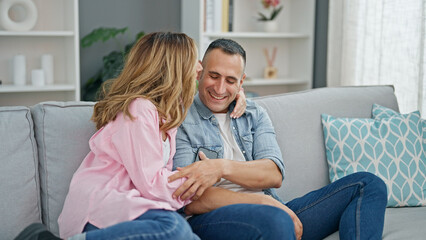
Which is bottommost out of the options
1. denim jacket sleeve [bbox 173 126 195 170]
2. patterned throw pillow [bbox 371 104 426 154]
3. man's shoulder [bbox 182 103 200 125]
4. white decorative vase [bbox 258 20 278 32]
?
denim jacket sleeve [bbox 173 126 195 170]

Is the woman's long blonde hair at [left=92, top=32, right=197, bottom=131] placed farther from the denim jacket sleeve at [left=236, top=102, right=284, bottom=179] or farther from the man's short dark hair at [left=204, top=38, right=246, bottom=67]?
the denim jacket sleeve at [left=236, top=102, right=284, bottom=179]

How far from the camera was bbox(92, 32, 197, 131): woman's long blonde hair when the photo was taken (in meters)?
1.64

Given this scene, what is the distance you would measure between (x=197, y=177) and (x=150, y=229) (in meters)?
0.30

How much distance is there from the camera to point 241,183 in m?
1.78

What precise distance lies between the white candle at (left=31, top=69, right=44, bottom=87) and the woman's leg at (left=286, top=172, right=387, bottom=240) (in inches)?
79.4

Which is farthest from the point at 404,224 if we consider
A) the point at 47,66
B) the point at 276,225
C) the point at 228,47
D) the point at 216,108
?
the point at 47,66

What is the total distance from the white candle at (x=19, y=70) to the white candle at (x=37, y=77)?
0.19ft

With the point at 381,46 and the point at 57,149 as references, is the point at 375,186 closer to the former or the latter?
the point at 57,149

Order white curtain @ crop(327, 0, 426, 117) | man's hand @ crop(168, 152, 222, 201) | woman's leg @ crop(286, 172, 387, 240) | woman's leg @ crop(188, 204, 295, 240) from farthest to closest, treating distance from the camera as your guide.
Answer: white curtain @ crop(327, 0, 426, 117) < woman's leg @ crop(286, 172, 387, 240) < man's hand @ crop(168, 152, 222, 201) < woman's leg @ crop(188, 204, 295, 240)

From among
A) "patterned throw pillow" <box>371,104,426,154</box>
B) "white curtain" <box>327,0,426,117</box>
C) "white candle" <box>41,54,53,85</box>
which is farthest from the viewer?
"white candle" <box>41,54,53,85</box>

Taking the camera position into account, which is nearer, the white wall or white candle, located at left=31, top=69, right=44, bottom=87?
white candle, located at left=31, top=69, right=44, bottom=87

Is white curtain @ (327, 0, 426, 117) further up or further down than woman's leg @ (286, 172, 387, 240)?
further up

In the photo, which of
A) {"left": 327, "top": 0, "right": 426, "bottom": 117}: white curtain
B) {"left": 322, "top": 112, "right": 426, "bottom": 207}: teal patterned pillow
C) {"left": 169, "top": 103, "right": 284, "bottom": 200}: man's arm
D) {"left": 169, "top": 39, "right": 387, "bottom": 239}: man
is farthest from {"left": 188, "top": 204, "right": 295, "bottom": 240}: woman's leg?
{"left": 327, "top": 0, "right": 426, "bottom": 117}: white curtain

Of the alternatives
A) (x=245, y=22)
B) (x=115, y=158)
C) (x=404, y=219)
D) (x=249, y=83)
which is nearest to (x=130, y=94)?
(x=115, y=158)
